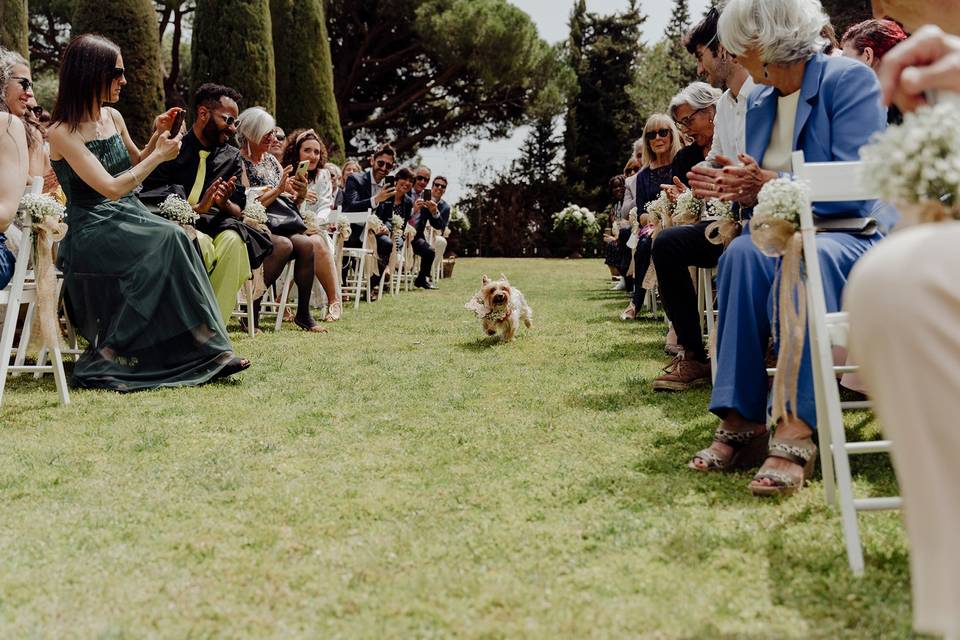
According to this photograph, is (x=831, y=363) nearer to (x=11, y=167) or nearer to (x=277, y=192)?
(x=11, y=167)

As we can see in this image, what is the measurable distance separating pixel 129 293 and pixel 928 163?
440cm

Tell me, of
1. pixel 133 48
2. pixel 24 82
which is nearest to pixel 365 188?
pixel 24 82

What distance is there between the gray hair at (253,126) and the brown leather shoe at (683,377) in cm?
454

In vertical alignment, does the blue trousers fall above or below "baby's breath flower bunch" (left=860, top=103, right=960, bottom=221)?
below

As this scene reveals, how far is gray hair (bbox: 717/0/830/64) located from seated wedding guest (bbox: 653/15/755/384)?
95 cm

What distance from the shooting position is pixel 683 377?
4.59 m

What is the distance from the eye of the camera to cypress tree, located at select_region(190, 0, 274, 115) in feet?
53.0

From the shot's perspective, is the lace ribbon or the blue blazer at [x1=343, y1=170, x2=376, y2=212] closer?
the lace ribbon

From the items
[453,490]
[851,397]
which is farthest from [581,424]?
[851,397]

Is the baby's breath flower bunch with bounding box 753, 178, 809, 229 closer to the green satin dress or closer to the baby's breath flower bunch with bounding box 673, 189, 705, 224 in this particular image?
the baby's breath flower bunch with bounding box 673, 189, 705, 224

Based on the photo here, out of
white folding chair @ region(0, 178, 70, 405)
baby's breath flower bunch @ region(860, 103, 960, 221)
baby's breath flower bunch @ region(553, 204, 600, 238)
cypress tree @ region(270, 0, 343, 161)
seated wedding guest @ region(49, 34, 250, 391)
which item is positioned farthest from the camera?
baby's breath flower bunch @ region(553, 204, 600, 238)

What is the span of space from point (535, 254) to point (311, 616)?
27.5 meters

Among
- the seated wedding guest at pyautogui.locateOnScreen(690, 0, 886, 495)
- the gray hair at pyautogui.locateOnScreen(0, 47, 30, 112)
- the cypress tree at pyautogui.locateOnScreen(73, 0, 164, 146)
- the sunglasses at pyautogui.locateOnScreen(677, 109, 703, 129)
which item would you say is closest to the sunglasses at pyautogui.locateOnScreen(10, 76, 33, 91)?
the gray hair at pyautogui.locateOnScreen(0, 47, 30, 112)

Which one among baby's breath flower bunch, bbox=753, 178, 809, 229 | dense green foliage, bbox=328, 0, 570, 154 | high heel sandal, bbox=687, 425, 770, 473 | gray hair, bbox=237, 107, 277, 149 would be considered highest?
dense green foliage, bbox=328, 0, 570, 154
